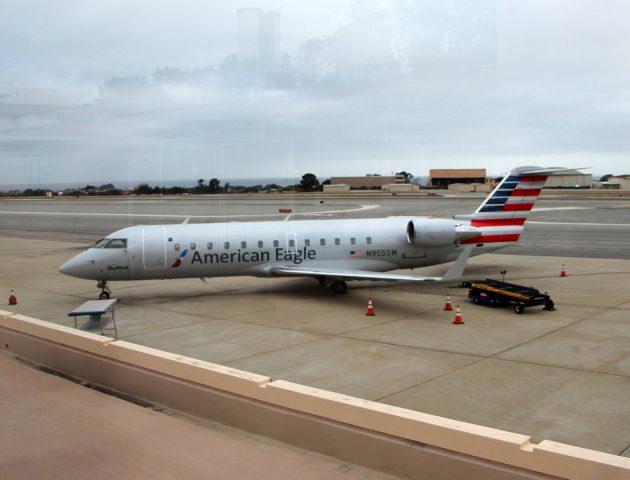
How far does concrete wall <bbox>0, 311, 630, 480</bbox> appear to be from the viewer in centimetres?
449

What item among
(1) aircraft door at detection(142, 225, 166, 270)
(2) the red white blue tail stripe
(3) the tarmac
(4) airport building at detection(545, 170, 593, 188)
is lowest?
(3) the tarmac

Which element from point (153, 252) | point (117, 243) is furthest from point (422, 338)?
point (117, 243)

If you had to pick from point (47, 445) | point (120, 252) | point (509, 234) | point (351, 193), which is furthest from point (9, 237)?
point (47, 445)

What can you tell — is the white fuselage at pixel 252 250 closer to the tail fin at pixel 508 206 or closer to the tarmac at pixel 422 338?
the tarmac at pixel 422 338

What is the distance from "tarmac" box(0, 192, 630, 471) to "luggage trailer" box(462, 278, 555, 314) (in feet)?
0.89

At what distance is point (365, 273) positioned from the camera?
17.6 meters

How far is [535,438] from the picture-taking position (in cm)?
771

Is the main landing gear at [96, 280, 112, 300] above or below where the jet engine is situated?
below

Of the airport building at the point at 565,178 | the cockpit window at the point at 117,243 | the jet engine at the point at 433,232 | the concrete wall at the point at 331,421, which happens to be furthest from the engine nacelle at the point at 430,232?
the concrete wall at the point at 331,421

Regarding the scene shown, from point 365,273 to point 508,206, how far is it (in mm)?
7076

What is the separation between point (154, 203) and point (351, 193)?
32.4 ft

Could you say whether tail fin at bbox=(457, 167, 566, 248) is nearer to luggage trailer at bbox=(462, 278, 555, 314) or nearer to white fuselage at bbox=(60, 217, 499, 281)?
white fuselage at bbox=(60, 217, 499, 281)

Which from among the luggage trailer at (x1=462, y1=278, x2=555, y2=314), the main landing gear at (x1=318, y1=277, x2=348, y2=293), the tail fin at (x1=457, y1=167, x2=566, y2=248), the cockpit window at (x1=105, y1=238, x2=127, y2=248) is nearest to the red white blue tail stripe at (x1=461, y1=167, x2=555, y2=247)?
the tail fin at (x1=457, y1=167, x2=566, y2=248)

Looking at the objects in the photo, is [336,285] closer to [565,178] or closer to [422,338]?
[422,338]
